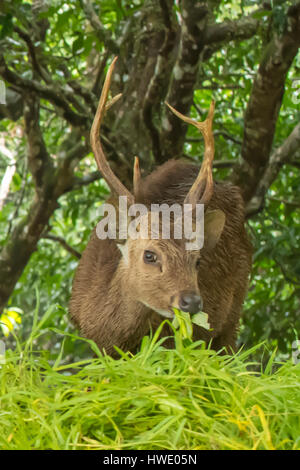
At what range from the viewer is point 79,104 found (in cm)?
455

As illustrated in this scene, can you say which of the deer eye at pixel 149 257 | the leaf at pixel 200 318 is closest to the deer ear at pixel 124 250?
the deer eye at pixel 149 257

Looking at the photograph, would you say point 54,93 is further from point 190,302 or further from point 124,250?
point 190,302

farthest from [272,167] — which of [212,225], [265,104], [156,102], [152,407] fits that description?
[152,407]

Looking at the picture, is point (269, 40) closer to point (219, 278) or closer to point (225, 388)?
point (219, 278)

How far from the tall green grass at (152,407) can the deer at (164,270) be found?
120 centimetres

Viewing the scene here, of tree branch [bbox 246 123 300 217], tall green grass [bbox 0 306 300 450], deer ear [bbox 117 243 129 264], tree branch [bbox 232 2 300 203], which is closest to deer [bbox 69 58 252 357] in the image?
deer ear [bbox 117 243 129 264]

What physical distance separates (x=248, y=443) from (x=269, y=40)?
3.47m

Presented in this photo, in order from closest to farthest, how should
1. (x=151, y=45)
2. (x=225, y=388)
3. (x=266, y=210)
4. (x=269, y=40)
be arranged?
1. (x=225, y=388)
2. (x=269, y=40)
3. (x=151, y=45)
4. (x=266, y=210)

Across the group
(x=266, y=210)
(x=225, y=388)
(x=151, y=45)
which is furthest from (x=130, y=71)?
(x=225, y=388)

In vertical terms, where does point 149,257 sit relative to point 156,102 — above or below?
below

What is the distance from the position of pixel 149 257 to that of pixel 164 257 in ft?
0.32

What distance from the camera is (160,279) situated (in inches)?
119

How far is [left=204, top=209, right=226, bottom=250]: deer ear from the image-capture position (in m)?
3.31

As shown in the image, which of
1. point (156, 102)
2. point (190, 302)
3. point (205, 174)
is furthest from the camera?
point (156, 102)
